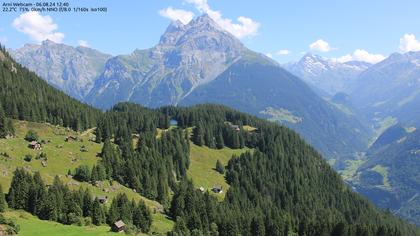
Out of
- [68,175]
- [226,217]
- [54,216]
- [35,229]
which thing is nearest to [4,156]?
[68,175]

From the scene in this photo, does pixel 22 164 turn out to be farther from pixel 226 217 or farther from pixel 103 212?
pixel 226 217

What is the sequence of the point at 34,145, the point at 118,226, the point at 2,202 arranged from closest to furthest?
the point at 2,202
the point at 118,226
the point at 34,145

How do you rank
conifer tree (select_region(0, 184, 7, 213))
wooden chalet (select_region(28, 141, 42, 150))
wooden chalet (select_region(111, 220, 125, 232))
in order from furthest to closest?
wooden chalet (select_region(28, 141, 42, 150)), wooden chalet (select_region(111, 220, 125, 232)), conifer tree (select_region(0, 184, 7, 213))

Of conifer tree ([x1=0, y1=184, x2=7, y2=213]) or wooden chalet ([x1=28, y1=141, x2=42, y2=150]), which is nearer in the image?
conifer tree ([x1=0, y1=184, x2=7, y2=213])

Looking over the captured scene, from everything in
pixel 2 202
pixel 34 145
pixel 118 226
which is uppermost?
pixel 34 145

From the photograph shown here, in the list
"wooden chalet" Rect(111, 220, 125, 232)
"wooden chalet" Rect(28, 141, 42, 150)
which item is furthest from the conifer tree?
"wooden chalet" Rect(28, 141, 42, 150)

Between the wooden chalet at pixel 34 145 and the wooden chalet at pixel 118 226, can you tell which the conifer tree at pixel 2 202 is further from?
the wooden chalet at pixel 34 145

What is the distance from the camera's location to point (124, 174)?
186625mm

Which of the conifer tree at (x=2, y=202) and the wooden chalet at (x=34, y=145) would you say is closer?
the conifer tree at (x=2, y=202)

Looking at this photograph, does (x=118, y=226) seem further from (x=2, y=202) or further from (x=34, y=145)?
(x=34, y=145)

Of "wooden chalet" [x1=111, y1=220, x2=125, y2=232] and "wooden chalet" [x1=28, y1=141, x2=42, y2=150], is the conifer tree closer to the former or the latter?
"wooden chalet" [x1=111, y1=220, x2=125, y2=232]

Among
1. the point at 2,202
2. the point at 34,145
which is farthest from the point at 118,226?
the point at 34,145

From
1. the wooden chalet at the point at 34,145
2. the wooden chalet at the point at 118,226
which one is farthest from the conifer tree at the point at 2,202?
the wooden chalet at the point at 34,145

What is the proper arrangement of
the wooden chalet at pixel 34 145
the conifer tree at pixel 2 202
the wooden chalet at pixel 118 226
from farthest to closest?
the wooden chalet at pixel 34 145, the wooden chalet at pixel 118 226, the conifer tree at pixel 2 202
